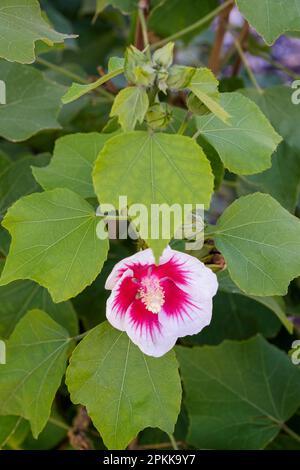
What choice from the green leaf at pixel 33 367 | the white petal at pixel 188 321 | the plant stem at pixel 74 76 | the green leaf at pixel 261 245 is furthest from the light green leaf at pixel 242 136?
the plant stem at pixel 74 76

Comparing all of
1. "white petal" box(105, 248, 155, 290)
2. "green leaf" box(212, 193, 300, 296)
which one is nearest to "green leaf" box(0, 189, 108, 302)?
"white petal" box(105, 248, 155, 290)

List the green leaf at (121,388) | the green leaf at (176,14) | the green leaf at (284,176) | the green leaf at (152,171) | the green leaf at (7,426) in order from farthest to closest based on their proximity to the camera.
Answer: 1. the green leaf at (176,14)
2. the green leaf at (284,176)
3. the green leaf at (7,426)
4. the green leaf at (121,388)
5. the green leaf at (152,171)

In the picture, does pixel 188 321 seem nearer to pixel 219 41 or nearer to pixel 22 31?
pixel 22 31

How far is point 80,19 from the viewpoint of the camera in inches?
62.4

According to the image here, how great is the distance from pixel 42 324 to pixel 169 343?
0.17 m

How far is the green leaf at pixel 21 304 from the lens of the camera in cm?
90

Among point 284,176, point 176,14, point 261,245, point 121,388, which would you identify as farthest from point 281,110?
point 121,388

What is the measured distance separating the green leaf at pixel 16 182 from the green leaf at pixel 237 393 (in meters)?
0.27

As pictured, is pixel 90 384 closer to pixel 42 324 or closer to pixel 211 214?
pixel 42 324

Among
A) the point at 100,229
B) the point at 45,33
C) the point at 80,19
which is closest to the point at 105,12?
the point at 80,19

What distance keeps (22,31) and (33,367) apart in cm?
34

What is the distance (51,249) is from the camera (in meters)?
0.66

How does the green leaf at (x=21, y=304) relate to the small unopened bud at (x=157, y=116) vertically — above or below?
below

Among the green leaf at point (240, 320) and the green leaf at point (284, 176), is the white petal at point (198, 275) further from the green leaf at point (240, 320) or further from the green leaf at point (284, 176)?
the green leaf at point (240, 320)
